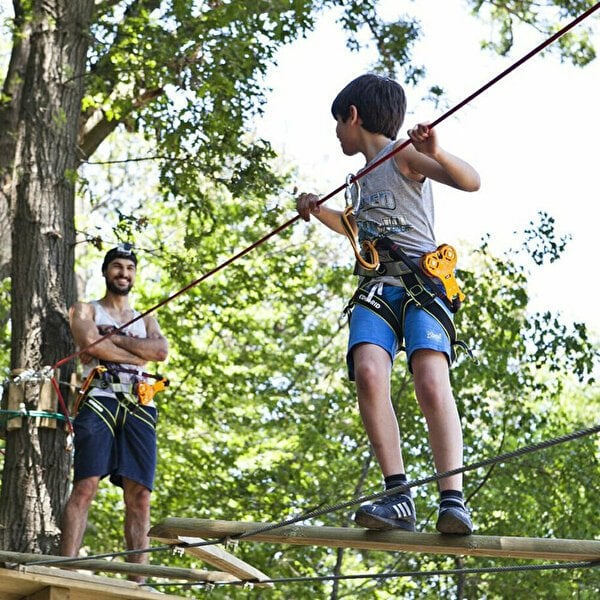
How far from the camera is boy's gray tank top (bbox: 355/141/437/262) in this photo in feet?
13.1

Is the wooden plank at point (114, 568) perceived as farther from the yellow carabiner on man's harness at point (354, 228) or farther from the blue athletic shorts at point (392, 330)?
the yellow carabiner on man's harness at point (354, 228)

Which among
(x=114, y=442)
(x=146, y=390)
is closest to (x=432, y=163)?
(x=146, y=390)

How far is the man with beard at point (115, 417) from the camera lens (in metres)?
5.50

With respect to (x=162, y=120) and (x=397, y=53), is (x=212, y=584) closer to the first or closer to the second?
(x=162, y=120)

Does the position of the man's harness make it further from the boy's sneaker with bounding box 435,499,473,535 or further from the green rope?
the boy's sneaker with bounding box 435,499,473,535

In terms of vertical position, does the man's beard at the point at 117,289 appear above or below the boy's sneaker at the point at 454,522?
above

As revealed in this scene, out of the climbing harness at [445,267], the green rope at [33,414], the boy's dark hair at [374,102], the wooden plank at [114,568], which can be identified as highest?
the boy's dark hair at [374,102]

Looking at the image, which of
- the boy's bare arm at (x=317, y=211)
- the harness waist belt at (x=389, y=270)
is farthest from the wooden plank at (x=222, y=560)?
the boy's bare arm at (x=317, y=211)

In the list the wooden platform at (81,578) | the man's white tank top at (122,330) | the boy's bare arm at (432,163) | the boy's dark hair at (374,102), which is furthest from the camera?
the man's white tank top at (122,330)

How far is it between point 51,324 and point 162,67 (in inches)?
98.4

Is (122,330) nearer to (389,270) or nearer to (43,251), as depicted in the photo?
(43,251)

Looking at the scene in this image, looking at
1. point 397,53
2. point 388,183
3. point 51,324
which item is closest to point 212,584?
point 388,183

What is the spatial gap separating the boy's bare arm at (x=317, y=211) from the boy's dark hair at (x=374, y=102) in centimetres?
32

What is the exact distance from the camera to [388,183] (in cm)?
403
